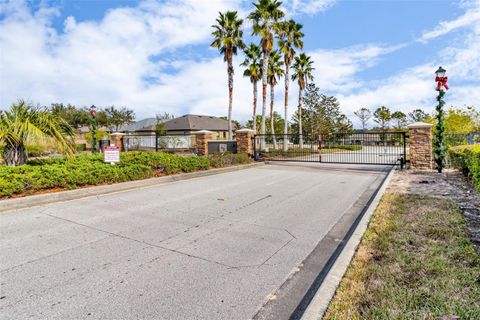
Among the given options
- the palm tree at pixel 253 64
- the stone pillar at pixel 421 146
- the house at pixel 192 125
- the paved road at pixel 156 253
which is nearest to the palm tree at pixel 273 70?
the palm tree at pixel 253 64

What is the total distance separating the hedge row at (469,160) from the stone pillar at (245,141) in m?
10.2

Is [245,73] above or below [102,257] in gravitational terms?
above

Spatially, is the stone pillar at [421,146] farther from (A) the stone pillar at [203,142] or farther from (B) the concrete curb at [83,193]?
(A) the stone pillar at [203,142]

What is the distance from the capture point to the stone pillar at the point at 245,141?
17987mm

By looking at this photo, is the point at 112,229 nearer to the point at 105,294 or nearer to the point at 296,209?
the point at 105,294

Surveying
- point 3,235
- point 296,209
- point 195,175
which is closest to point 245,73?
point 195,175

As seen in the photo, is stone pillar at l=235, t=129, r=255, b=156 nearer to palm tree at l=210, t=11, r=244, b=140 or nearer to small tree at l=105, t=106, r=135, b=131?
palm tree at l=210, t=11, r=244, b=140

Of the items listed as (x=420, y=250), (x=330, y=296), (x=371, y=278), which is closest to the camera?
(x=330, y=296)

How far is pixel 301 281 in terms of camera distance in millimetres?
3262

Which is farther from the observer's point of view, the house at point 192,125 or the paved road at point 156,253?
the house at point 192,125

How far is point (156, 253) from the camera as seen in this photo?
3967 millimetres

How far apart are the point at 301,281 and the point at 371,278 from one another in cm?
73

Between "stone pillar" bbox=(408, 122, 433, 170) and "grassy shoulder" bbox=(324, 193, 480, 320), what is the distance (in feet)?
28.5

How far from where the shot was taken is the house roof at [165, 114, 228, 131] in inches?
1709
